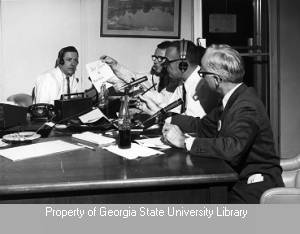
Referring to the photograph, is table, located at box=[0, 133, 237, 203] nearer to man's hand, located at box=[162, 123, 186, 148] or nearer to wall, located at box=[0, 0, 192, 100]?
man's hand, located at box=[162, 123, 186, 148]

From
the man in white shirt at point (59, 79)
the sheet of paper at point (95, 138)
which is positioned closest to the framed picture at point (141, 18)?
the man in white shirt at point (59, 79)

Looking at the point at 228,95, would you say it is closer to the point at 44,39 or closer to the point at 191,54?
the point at 191,54

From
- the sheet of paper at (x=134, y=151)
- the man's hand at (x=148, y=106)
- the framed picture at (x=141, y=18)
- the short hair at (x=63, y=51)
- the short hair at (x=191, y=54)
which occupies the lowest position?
the sheet of paper at (x=134, y=151)

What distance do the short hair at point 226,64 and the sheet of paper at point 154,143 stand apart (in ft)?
1.41

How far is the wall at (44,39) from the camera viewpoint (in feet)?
11.3

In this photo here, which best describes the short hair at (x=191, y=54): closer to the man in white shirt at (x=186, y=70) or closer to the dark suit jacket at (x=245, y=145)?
the man in white shirt at (x=186, y=70)

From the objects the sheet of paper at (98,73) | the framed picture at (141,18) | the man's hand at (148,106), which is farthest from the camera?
the framed picture at (141,18)

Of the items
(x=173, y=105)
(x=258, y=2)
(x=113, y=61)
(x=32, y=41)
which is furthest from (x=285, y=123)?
(x=32, y=41)

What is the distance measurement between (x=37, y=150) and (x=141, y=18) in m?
2.28

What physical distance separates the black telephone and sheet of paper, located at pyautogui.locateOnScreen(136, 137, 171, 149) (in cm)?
113

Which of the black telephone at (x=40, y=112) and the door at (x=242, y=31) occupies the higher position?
the door at (x=242, y=31)

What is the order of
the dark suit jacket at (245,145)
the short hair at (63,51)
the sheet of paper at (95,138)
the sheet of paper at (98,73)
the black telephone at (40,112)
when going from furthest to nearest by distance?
the short hair at (63,51)
the sheet of paper at (98,73)
the black telephone at (40,112)
the sheet of paper at (95,138)
the dark suit jacket at (245,145)

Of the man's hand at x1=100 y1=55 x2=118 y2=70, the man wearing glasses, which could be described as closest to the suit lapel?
the man wearing glasses

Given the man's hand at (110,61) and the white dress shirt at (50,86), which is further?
the man's hand at (110,61)
